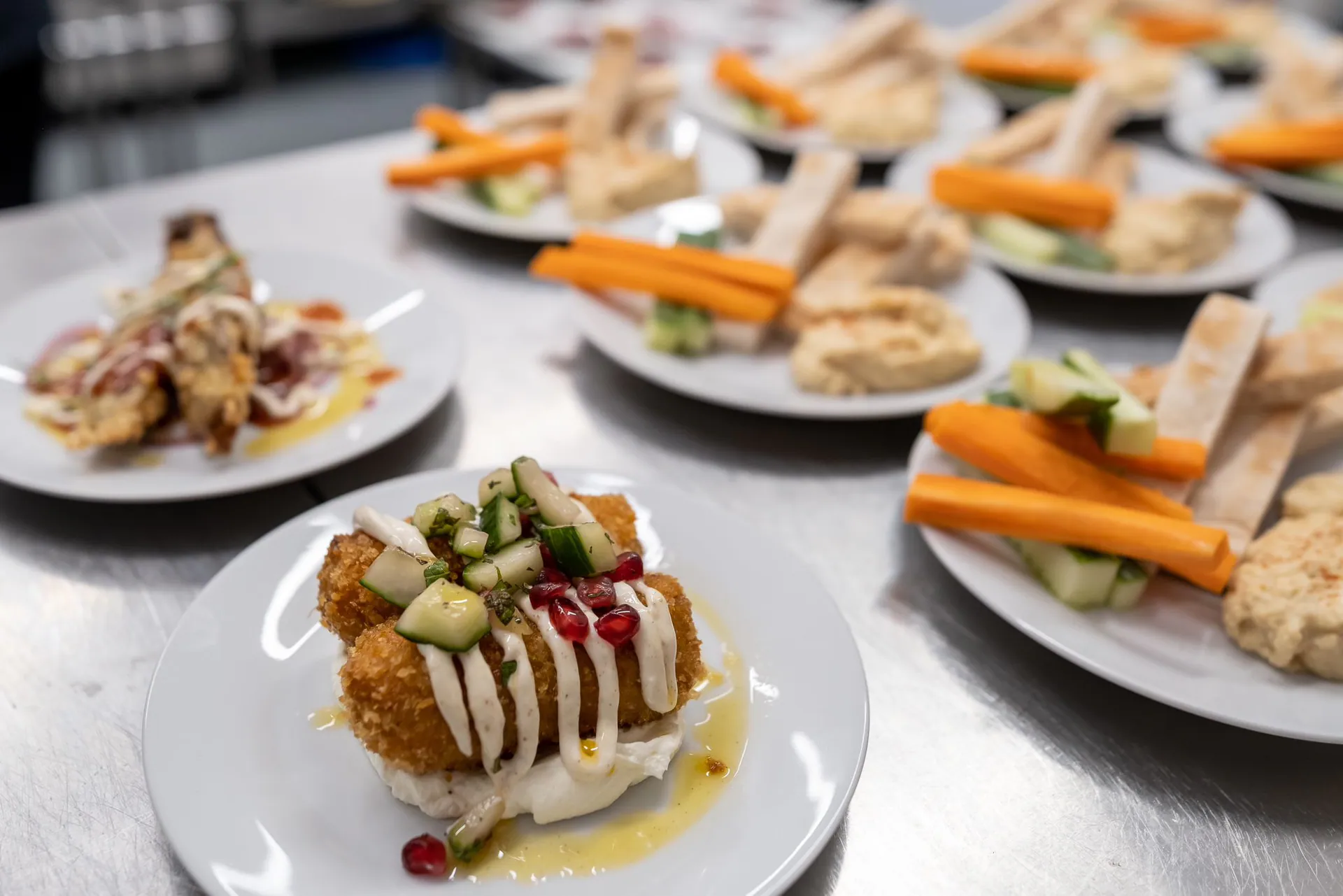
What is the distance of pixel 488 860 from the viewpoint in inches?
51.9

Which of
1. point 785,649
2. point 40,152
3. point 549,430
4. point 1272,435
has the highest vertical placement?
point 1272,435

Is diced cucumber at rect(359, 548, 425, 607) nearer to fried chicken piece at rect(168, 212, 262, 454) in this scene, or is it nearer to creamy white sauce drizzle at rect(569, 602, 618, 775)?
creamy white sauce drizzle at rect(569, 602, 618, 775)

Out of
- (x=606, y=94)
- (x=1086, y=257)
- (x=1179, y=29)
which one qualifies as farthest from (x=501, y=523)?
(x=1179, y=29)

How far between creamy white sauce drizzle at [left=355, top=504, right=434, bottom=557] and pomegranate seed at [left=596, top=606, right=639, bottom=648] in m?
0.28

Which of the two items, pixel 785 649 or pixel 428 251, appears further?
pixel 428 251

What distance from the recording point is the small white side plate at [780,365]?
2248 mm

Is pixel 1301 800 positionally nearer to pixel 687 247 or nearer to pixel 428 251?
pixel 687 247

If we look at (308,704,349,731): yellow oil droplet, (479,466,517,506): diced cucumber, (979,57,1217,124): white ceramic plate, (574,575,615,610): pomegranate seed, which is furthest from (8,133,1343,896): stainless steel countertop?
(979,57,1217,124): white ceramic plate

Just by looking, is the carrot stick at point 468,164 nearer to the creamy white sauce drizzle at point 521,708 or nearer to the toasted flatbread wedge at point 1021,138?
the toasted flatbread wedge at point 1021,138

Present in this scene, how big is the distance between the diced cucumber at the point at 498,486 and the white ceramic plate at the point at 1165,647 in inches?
A: 29.6

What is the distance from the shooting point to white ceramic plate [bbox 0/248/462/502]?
1913 millimetres

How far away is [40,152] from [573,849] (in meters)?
7.29

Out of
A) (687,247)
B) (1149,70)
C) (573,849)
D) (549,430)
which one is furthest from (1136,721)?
(1149,70)

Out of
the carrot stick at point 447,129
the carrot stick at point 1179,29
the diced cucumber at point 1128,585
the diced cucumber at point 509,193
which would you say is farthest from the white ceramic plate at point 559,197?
the carrot stick at point 1179,29
